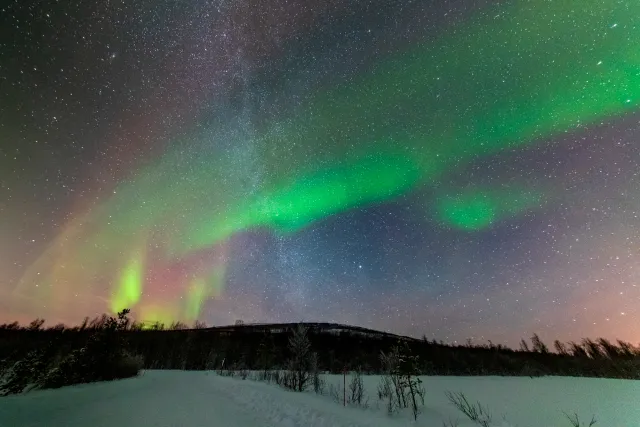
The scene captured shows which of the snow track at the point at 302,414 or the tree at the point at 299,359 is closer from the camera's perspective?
the snow track at the point at 302,414

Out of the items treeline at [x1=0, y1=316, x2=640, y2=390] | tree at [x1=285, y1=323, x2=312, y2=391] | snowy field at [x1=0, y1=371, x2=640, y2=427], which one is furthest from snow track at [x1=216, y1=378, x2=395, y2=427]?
treeline at [x1=0, y1=316, x2=640, y2=390]

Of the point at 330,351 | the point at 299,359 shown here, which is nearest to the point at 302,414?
the point at 299,359

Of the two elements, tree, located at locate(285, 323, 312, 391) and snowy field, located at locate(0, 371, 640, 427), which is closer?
snowy field, located at locate(0, 371, 640, 427)

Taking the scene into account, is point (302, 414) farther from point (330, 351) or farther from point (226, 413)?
point (330, 351)

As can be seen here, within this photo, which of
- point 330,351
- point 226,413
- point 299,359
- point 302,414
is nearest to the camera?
point 226,413

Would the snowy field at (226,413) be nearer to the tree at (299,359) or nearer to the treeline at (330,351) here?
the tree at (299,359)

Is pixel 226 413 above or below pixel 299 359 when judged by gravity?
below

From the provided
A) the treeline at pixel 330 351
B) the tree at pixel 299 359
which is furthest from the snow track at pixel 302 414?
the treeline at pixel 330 351

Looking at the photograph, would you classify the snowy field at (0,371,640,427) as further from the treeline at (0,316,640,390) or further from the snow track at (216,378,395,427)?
the treeline at (0,316,640,390)

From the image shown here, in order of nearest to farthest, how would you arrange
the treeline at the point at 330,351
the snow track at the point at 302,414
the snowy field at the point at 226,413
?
the snowy field at the point at 226,413 → the snow track at the point at 302,414 → the treeline at the point at 330,351

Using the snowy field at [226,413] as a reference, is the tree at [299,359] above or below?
above

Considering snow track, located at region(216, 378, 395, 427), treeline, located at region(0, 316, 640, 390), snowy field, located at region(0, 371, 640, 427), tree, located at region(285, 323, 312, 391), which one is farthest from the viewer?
treeline, located at region(0, 316, 640, 390)

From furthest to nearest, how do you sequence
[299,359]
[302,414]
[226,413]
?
1. [299,359]
2. [302,414]
3. [226,413]

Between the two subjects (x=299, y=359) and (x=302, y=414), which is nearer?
(x=302, y=414)
